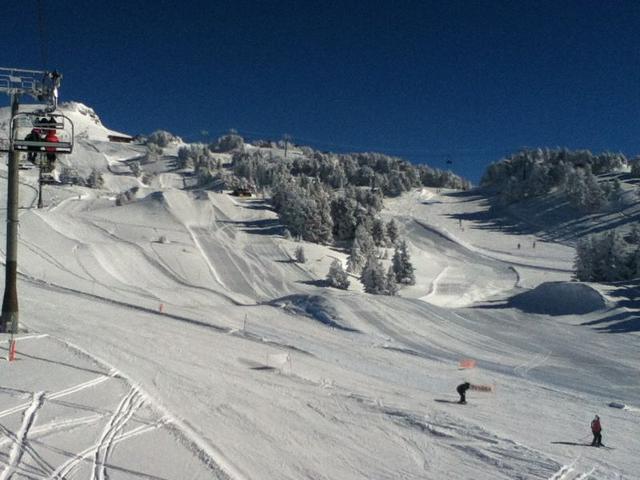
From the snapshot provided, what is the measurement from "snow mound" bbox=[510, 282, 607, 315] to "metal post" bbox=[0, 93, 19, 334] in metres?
32.2

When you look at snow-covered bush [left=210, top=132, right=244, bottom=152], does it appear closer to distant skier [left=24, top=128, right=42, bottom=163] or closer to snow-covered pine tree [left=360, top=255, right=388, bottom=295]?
snow-covered pine tree [left=360, top=255, right=388, bottom=295]

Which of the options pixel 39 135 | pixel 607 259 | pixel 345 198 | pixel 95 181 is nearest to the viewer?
pixel 39 135

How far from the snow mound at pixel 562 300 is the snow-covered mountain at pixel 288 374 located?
15 centimetres

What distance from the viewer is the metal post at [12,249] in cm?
1634

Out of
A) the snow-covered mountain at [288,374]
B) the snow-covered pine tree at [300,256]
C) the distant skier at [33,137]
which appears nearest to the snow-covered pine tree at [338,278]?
the snow-covered mountain at [288,374]

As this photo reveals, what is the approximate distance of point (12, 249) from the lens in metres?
17.1

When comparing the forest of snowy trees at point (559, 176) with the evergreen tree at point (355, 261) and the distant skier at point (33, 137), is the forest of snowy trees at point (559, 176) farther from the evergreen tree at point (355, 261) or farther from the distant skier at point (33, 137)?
the distant skier at point (33, 137)

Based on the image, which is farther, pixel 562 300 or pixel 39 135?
pixel 562 300

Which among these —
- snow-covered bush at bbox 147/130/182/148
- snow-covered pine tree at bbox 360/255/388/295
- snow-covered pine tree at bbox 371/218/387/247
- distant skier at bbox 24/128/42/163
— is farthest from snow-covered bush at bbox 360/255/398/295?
snow-covered bush at bbox 147/130/182/148

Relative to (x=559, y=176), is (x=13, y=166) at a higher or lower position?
lower

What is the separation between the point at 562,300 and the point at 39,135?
3382 cm

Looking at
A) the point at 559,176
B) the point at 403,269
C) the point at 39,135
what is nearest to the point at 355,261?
the point at 403,269

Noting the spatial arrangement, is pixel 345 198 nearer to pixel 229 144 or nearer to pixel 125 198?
pixel 125 198

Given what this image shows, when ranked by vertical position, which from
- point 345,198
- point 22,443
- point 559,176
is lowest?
point 22,443
